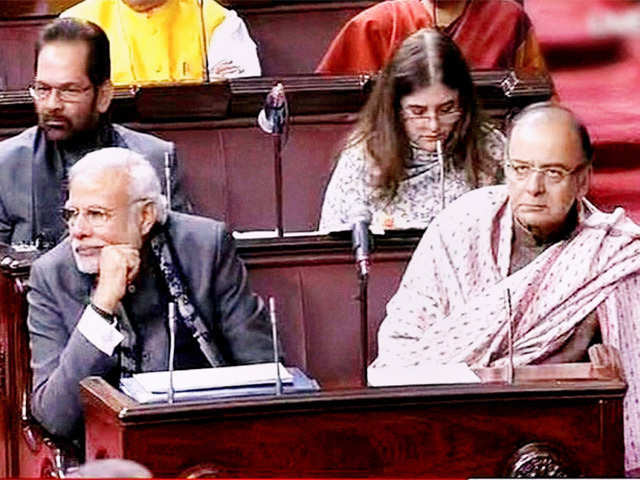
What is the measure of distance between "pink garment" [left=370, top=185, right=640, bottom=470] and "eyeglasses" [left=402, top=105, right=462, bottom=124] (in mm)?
549

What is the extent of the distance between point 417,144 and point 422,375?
3.64 ft

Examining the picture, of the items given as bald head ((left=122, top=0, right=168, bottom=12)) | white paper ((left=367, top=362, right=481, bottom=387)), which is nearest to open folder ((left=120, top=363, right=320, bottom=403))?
white paper ((left=367, top=362, right=481, bottom=387))

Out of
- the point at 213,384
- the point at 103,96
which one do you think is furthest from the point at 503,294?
the point at 103,96

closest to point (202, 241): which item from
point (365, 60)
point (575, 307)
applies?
point (575, 307)

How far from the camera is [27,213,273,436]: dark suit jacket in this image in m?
3.89

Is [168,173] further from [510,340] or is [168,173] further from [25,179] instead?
[510,340]

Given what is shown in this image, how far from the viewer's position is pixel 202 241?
4.07 meters

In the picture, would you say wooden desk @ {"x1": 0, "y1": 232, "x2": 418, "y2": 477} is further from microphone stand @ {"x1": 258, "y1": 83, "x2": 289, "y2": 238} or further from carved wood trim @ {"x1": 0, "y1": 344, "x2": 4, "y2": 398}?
microphone stand @ {"x1": 258, "y1": 83, "x2": 289, "y2": 238}

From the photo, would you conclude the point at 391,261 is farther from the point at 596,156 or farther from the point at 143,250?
the point at 596,156

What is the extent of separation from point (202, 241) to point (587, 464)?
842mm

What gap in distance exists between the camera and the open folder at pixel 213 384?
353 cm

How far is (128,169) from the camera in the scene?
4023mm

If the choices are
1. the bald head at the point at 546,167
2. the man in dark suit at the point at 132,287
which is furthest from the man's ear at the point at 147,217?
the bald head at the point at 546,167

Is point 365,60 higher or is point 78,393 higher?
point 365,60
